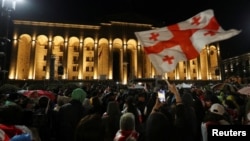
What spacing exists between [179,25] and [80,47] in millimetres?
51153

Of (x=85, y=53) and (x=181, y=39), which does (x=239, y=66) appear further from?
(x=181, y=39)

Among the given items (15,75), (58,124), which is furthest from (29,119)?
(15,75)

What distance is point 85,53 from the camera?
56.8 m

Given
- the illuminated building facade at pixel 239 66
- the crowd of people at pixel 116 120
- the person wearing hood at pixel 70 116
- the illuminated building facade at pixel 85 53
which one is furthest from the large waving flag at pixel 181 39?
the illuminated building facade at pixel 239 66

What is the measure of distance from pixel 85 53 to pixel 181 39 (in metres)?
52.8

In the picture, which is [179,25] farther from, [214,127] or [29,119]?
[29,119]

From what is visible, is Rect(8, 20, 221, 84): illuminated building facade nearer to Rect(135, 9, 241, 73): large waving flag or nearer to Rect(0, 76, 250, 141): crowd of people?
Rect(0, 76, 250, 141): crowd of people

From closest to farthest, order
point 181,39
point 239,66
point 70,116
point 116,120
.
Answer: point 116,120, point 70,116, point 181,39, point 239,66

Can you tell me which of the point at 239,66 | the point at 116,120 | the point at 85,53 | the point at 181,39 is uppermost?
the point at 85,53

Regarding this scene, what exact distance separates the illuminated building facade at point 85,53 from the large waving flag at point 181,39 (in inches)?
1851

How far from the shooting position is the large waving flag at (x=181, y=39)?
4.91 meters

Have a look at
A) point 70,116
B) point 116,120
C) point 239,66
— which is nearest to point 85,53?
point 239,66

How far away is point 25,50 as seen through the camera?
2128 inches

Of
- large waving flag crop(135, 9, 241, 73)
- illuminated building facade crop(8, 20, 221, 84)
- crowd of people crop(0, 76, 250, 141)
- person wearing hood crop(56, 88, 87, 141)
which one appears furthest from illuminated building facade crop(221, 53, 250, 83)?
person wearing hood crop(56, 88, 87, 141)
